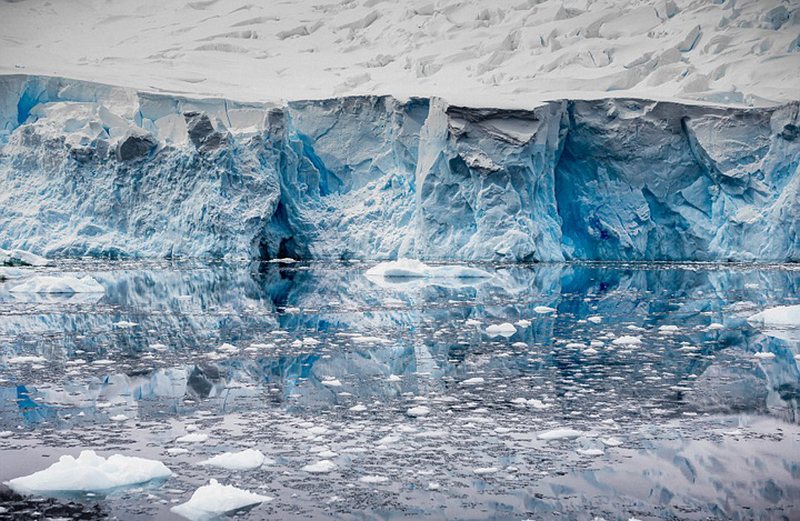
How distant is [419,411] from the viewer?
4.73m

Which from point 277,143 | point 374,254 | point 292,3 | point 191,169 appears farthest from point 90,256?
point 292,3

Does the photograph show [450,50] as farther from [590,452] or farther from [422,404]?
[590,452]

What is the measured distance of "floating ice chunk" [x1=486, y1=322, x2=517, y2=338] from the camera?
8032 mm

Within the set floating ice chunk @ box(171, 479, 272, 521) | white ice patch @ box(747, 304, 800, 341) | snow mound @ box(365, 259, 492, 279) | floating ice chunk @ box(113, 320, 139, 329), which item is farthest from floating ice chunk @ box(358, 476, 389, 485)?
snow mound @ box(365, 259, 492, 279)

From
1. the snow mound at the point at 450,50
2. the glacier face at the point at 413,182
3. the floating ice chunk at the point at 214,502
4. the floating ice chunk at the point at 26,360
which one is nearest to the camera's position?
the floating ice chunk at the point at 214,502

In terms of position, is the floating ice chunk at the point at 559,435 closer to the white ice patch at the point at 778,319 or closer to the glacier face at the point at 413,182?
the white ice patch at the point at 778,319

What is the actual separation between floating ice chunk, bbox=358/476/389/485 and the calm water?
0.01m

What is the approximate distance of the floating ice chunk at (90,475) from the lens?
3268mm

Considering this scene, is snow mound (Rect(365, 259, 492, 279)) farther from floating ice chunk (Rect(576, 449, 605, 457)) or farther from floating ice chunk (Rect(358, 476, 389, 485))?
floating ice chunk (Rect(358, 476, 389, 485))

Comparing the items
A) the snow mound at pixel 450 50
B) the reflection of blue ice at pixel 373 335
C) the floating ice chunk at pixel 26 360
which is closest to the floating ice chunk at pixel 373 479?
the reflection of blue ice at pixel 373 335

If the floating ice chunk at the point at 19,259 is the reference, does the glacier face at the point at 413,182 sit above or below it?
above

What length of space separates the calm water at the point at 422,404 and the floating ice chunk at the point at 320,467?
6 centimetres

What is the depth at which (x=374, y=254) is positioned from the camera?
2075 centimetres

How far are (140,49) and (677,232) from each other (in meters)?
23.5
